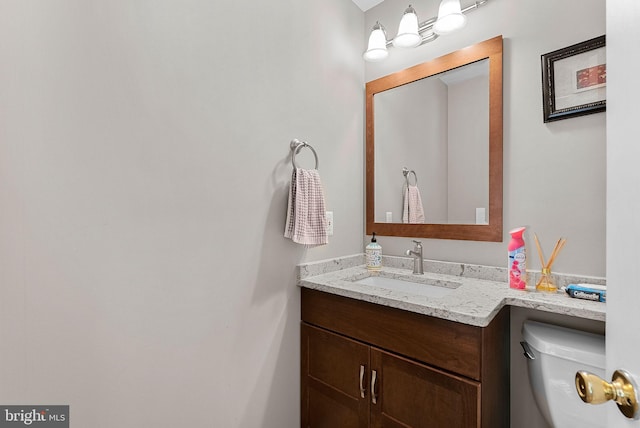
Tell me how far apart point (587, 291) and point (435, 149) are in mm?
916

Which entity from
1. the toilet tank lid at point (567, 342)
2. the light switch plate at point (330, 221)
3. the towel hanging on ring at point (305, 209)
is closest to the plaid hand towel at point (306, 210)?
the towel hanging on ring at point (305, 209)

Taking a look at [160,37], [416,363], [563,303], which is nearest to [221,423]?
[416,363]

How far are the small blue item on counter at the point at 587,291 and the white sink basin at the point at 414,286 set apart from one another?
16.3 inches

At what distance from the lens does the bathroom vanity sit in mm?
1043

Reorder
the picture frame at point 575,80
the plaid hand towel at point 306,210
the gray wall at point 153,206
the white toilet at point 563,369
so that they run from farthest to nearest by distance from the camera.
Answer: the plaid hand towel at point 306,210 → the picture frame at point 575,80 → the white toilet at point 563,369 → the gray wall at point 153,206

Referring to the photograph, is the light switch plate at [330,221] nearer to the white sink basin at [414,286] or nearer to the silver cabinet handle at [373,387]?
the white sink basin at [414,286]

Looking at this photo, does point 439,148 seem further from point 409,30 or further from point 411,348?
point 411,348

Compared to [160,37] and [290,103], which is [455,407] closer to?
[290,103]

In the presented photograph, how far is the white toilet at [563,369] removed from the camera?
981 millimetres

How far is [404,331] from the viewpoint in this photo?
1.19m

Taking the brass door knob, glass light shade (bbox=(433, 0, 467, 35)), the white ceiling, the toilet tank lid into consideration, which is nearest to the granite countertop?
the toilet tank lid

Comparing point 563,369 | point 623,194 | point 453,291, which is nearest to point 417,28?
point 453,291

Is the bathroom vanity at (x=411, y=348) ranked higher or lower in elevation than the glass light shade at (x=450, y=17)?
lower

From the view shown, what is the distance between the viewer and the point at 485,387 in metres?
1.04
